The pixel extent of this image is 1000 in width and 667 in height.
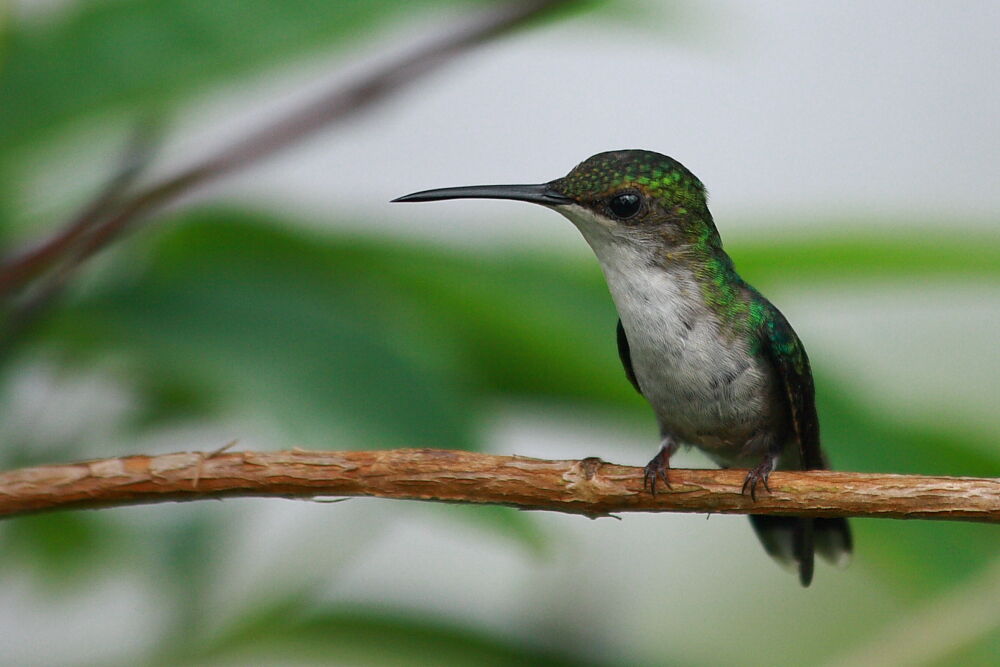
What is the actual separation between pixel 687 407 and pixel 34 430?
0.99 metres

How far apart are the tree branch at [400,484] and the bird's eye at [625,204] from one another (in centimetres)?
56

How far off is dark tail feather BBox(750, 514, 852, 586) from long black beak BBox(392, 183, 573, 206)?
20.2 inches

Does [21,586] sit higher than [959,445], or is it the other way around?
[959,445]

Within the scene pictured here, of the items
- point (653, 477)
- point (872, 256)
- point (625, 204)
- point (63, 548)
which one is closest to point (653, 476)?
point (653, 477)

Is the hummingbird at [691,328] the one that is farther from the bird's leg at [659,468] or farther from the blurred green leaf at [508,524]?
the blurred green leaf at [508,524]

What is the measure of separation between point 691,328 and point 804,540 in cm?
32

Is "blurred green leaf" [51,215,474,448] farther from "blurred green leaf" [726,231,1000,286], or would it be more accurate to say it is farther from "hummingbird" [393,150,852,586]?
"blurred green leaf" [726,231,1000,286]

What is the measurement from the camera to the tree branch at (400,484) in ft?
3.53

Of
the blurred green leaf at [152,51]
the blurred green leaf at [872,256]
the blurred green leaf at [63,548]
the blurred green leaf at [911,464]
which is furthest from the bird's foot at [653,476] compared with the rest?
the blurred green leaf at [63,548]

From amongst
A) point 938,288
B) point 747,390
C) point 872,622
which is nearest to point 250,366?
point 747,390

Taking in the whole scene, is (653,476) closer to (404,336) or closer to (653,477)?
(653,477)

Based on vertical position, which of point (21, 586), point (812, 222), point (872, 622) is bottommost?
point (872, 622)

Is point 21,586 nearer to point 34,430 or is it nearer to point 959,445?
point 34,430

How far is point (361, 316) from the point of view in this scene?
5.61 feet
